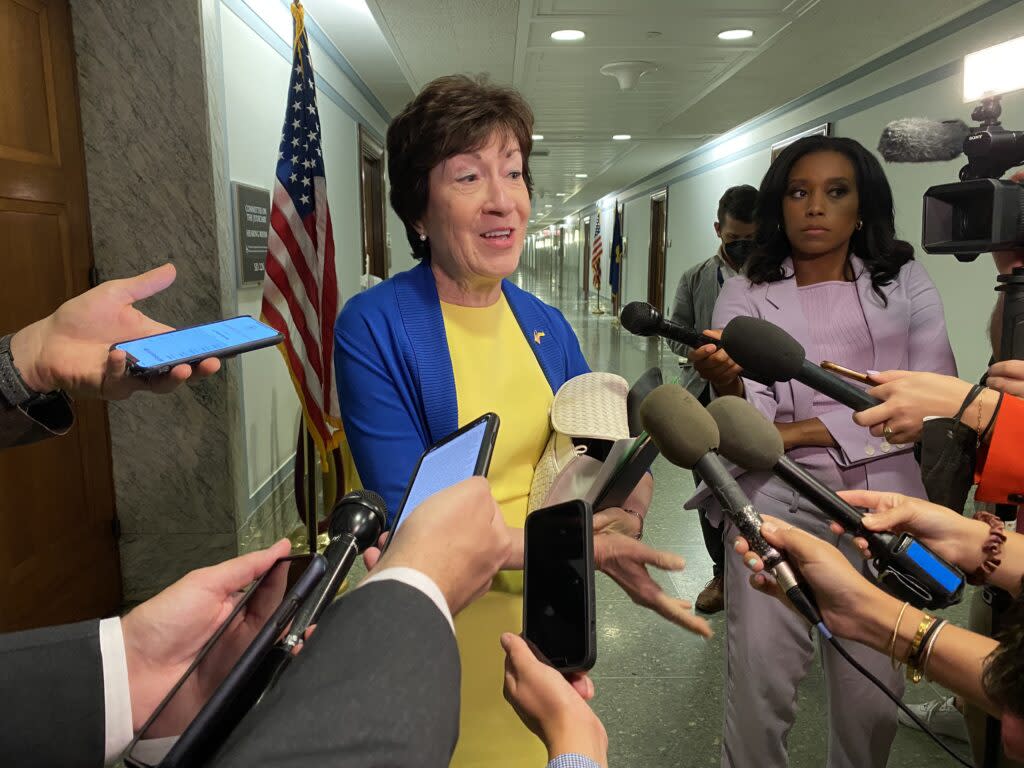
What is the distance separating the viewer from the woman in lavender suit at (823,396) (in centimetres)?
160

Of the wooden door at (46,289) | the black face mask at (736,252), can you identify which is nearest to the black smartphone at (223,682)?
the wooden door at (46,289)

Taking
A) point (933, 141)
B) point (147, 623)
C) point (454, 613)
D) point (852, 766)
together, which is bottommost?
point (852, 766)

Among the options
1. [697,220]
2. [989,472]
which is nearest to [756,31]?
[989,472]

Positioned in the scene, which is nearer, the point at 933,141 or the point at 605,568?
the point at 605,568

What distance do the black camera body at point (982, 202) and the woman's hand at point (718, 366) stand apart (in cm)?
49

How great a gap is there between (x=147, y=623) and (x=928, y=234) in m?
1.67

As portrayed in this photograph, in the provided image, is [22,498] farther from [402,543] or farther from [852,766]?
[852,766]

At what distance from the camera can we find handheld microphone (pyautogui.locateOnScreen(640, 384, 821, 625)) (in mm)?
938

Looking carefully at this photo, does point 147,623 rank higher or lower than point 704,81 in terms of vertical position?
lower

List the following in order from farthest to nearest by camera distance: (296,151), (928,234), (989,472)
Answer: (296,151) → (928,234) → (989,472)

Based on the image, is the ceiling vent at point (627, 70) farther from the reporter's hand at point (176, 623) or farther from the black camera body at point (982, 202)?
the reporter's hand at point (176, 623)

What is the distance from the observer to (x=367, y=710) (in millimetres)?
459

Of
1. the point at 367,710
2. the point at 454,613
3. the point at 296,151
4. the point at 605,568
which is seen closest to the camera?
the point at 367,710

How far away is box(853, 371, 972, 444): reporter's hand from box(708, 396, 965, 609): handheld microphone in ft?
0.89
